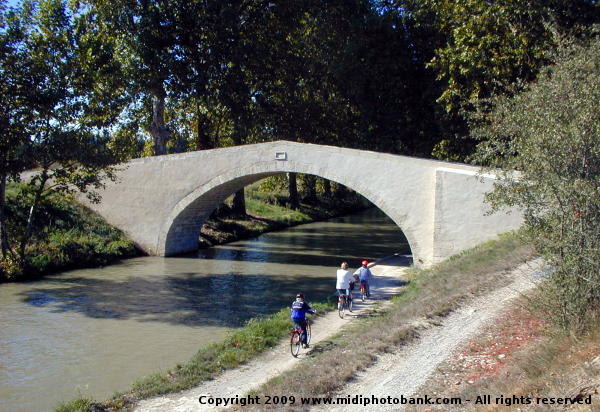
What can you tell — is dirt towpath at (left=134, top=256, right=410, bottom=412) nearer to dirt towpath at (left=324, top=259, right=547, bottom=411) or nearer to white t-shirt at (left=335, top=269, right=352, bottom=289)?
white t-shirt at (left=335, top=269, right=352, bottom=289)

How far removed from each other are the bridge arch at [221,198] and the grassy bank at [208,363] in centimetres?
608

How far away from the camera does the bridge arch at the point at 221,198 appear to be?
17.5 m

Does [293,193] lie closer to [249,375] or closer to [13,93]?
[13,93]

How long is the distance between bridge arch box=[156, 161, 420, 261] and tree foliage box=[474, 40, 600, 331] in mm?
9688

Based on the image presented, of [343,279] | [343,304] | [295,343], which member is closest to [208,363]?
[295,343]

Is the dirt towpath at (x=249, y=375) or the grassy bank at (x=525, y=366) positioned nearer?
the grassy bank at (x=525, y=366)

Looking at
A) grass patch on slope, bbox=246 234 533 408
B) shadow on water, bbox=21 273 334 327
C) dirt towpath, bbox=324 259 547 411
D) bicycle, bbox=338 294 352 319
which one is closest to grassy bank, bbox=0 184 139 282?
shadow on water, bbox=21 273 334 327

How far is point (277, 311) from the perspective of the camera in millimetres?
13859

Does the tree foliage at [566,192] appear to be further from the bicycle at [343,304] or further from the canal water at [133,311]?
the canal water at [133,311]

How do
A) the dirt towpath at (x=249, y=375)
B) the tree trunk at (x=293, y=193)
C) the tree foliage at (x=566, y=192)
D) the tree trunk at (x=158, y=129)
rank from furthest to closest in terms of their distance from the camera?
the tree trunk at (x=293, y=193) < the tree trunk at (x=158, y=129) < the dirt towpath at (x=249, y=375) < the tree foliage at (x=566, y=192)

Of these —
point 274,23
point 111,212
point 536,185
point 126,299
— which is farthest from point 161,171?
point 536,185

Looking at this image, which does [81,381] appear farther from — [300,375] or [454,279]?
[454,279]

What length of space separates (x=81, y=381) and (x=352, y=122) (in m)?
19.4

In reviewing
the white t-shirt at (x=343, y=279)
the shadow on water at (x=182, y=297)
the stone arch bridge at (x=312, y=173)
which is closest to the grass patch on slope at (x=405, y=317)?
the white t-shirt at (x=343, y=279)
